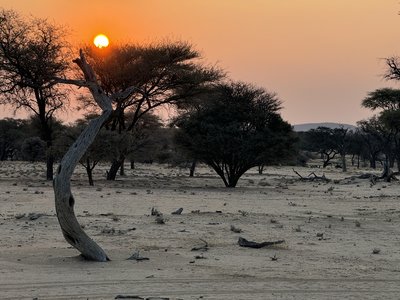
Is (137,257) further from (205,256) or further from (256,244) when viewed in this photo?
(256,244)

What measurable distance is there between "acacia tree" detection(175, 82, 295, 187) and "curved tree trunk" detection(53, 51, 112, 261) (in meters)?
19.8

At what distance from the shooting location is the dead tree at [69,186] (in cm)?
816

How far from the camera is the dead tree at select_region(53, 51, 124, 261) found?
816cm

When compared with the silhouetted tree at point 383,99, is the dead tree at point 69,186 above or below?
below

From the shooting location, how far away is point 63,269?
7.82m

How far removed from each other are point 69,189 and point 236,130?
20813 mm

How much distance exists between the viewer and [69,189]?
8211mm

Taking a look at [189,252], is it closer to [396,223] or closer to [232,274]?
[232,274]

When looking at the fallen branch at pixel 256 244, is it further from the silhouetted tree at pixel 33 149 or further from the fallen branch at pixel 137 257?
the silhouetted tree at pixel 33 149

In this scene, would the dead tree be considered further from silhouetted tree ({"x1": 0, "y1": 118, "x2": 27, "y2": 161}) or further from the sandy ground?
silhouetted tree ({"x1": 0, "y1": 118, "x2": 27, "y2": 161})

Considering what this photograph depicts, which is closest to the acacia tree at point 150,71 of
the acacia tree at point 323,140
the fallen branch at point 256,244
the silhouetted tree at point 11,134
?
the fallen branch at point 256,244

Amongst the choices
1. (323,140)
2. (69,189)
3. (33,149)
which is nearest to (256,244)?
(69,189)

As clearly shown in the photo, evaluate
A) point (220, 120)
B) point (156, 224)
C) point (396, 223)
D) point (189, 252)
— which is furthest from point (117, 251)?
point (220, 120)

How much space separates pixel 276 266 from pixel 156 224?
4860mm
